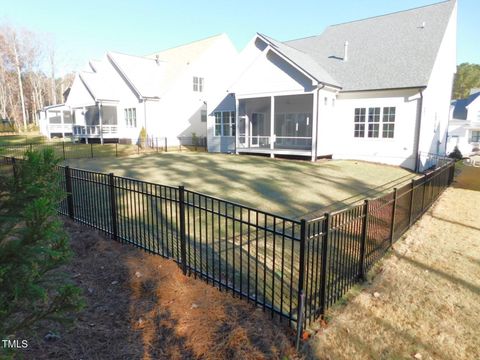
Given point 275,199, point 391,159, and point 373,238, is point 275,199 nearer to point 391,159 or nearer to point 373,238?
point 373,238

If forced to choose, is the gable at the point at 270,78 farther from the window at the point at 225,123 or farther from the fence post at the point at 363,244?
the fence post at the point at 363,244

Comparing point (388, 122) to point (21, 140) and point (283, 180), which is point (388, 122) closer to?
point (283, 180)

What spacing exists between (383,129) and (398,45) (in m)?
6.63

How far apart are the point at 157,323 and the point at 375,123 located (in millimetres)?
18093

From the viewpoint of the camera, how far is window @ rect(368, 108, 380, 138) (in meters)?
18.6

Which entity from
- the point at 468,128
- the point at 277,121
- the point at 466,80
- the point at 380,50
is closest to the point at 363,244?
the point at 277,121

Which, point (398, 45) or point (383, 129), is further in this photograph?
point (398, 45)

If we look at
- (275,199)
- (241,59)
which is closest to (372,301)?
(275,199)

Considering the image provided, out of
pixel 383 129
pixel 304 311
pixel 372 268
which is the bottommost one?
pixel 372 268

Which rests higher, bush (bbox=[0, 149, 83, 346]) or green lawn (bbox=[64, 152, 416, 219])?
bush (bbox=[0, 149, 83, 346])

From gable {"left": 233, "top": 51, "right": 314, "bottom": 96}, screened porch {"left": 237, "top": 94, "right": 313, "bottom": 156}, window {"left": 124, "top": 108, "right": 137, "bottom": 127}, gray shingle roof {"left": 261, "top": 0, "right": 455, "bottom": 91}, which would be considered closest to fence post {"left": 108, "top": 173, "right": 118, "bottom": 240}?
gable {"left": 233, "top": 51, "right": 314, "bottom": 96}

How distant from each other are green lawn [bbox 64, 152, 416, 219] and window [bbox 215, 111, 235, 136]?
705cm

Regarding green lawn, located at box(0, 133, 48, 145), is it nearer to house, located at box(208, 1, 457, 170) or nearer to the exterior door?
house, located at box(208, 1, 457, 170)

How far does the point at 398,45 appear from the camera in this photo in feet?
68.1
